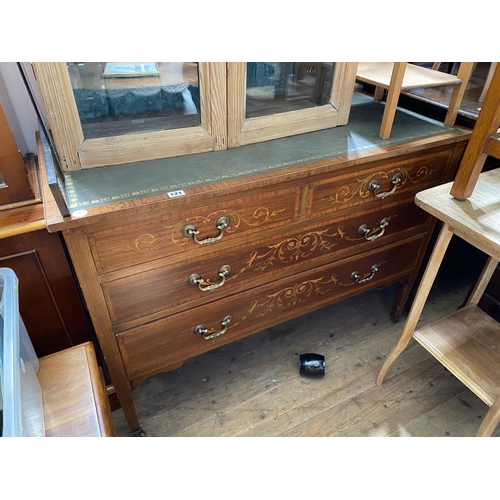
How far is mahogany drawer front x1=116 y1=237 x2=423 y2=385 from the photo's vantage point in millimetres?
1048

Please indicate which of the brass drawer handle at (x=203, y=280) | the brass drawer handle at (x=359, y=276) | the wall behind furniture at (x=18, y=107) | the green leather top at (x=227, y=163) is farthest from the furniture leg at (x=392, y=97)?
the wall behind furniture at (x=18, y=107)

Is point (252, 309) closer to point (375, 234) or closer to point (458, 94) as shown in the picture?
point (375, 234)

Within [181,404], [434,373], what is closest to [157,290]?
[181,404]

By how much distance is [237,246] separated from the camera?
998 mm

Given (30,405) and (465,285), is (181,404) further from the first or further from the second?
(465,285)

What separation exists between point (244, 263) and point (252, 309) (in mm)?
199

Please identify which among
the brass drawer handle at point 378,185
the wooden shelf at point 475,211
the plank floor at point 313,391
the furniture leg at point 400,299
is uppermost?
the wooden shelf at point 475,211

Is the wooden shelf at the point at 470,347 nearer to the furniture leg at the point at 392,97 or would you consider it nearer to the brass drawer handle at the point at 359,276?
the brass drawer handle at the point at 359,276

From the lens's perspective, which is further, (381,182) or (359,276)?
(359,276)

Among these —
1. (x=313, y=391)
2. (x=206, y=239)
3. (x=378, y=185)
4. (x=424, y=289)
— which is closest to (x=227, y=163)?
(x=206, y=239)

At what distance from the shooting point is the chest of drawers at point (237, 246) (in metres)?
0.85

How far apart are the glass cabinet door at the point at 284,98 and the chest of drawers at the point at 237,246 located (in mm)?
148

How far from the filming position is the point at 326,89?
1.11 metres

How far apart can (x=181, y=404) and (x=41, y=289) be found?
2.09 feet
